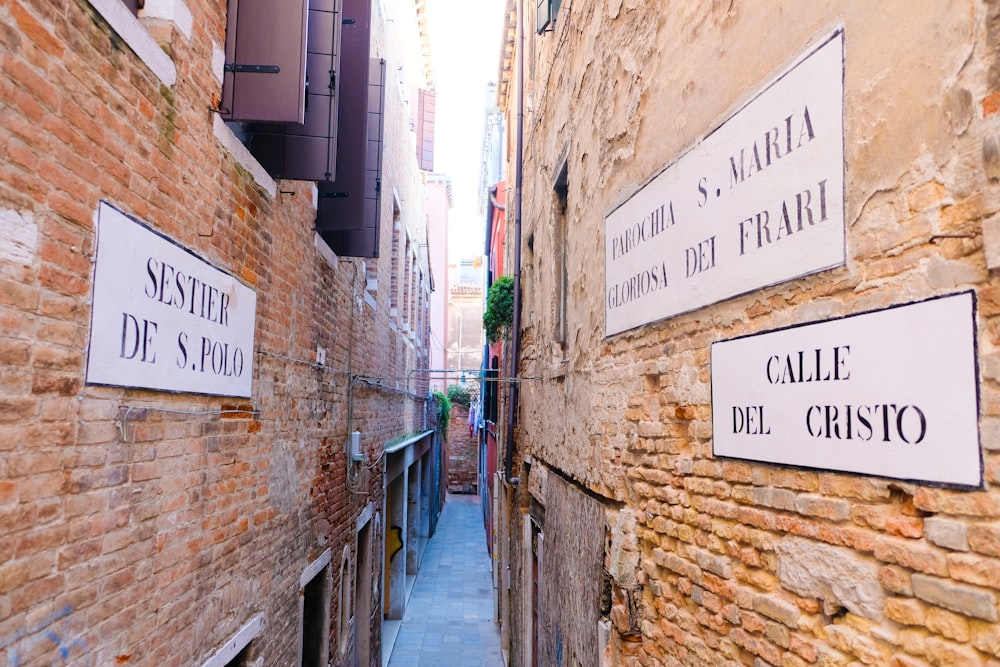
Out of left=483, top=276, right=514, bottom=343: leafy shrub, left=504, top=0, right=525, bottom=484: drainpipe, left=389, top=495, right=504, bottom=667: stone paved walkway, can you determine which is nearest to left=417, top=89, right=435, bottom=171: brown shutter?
left=483, top=276, right=514, bottom=343: leafy shrub

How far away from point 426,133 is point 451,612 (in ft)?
34.9

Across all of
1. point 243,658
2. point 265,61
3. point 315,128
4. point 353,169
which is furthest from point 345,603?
point 265,61

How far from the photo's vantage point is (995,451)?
160 cm

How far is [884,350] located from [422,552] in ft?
52.9

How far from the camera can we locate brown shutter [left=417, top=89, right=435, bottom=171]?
1630 cm

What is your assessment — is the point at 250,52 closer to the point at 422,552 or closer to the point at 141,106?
the point at 141,106

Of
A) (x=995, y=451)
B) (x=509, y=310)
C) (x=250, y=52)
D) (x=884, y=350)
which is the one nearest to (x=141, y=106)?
(x=250, y=52)

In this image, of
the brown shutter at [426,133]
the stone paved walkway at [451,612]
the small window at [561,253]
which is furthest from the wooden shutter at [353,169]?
the brown shutter at [426,133]

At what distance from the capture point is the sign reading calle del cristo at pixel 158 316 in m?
2.43

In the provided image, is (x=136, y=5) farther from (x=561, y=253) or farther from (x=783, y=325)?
(x=561, y=253)

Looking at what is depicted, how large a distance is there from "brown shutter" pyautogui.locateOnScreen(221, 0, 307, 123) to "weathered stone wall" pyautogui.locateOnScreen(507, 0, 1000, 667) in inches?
70.8

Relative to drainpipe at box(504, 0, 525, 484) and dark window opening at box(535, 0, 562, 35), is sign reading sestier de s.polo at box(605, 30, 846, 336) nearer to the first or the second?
dark window opening at box(535, 0, 562, 35)

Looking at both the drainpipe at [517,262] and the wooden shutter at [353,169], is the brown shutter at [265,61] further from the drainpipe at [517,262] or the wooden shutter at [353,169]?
the drainpipe at [517,262]

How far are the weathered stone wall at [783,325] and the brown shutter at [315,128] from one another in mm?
1689
